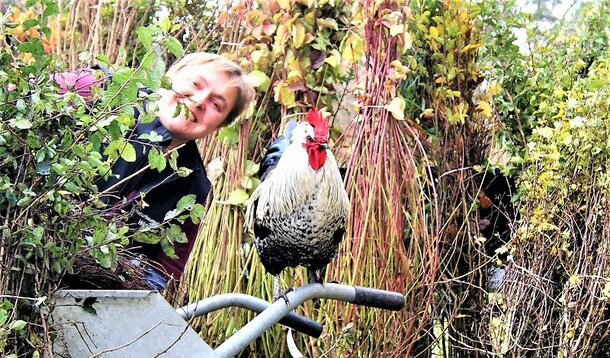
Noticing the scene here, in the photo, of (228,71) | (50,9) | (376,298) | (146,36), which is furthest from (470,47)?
(50,9)

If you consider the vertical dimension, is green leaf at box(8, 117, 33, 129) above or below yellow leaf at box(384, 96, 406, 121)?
above

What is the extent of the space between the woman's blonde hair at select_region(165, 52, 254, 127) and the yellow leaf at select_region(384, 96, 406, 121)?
0.49 meters

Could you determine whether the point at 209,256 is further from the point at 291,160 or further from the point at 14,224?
the point at 14,224

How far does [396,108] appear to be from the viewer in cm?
302

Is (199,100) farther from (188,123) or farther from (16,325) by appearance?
(16,325)

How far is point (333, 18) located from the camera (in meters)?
3.41

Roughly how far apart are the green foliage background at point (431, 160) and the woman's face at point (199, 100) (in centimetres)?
41

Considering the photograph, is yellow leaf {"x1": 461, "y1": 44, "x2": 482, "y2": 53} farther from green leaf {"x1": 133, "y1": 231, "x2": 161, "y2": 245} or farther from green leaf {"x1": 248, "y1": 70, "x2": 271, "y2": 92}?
green leaf {"x1": 133, "y1": 231, "x2": 161, "y2": 245}

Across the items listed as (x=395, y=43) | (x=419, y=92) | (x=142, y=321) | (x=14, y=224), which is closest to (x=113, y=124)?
(x=14, y=224)

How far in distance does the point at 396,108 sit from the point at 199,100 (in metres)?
0.71

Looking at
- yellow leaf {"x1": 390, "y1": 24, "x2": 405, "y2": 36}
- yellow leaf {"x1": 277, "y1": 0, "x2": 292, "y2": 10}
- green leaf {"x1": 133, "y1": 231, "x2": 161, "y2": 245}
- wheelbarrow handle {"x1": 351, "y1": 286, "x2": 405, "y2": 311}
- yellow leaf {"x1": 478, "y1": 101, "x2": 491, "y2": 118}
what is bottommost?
wheelbarrow handle {"x1": 351, "y1": 286, "x2": 405, "y2": 311}

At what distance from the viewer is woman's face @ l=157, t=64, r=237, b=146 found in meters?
2.69

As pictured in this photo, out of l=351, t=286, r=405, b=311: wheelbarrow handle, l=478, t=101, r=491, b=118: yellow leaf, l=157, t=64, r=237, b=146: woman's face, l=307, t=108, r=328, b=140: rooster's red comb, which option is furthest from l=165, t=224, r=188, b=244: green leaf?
l=478, t=101, r=491, b=118: yellow leaf

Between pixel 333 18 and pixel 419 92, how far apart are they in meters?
0.49
